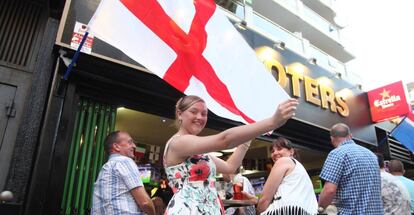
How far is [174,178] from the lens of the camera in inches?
78.2

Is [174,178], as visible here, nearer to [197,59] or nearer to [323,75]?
[197,59]

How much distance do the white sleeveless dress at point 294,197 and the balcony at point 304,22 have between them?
1293 cm

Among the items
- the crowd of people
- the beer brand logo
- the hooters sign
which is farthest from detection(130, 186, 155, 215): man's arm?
the beer brand logo

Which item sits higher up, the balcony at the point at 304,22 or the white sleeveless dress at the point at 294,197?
the balcony at the point at 304,22

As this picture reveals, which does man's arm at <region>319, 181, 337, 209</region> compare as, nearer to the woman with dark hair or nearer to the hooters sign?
the woman with dark hair

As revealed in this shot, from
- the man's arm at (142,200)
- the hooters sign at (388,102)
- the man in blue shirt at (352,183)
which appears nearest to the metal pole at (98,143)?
the man's arm at (142,200)

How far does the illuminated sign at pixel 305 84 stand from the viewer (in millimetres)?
6836

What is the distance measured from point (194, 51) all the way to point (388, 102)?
7.53 metres

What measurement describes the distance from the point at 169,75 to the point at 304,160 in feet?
26.9

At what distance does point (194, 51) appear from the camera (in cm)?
321

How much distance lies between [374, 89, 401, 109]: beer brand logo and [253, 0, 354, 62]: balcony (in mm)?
7936

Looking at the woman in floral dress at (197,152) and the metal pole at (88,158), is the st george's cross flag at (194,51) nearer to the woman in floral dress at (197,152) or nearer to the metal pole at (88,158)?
the woman in floral dress at (197,152)

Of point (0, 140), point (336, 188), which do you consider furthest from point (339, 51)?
point (0, 140)

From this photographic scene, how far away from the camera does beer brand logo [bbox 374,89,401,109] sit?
8.69 m
